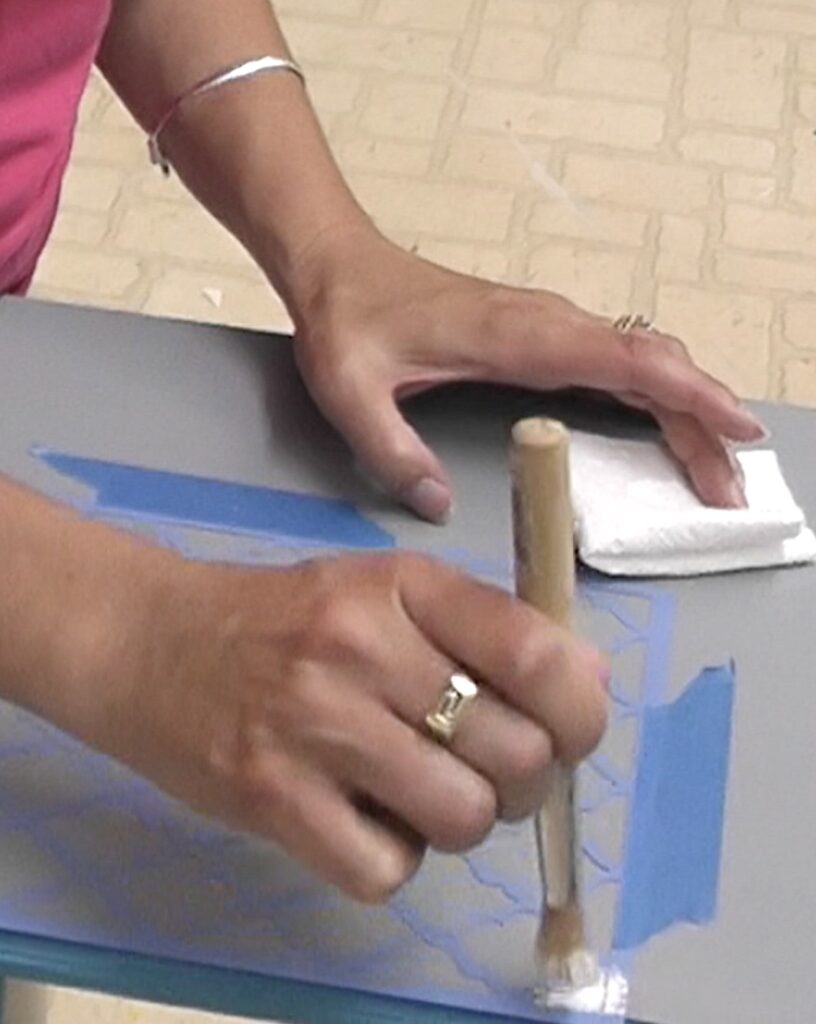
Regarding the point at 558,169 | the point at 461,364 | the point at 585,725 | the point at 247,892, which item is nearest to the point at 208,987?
the point at 247,892

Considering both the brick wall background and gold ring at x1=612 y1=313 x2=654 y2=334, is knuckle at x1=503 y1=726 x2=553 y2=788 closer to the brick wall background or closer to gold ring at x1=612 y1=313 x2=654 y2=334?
gold ring at x1=612 y1=313 x2=654 y2=334

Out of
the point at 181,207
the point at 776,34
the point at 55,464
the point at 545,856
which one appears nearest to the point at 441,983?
the point at 545,856

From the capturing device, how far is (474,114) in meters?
2.03

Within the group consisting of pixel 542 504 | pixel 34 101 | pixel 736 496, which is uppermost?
pixel 34 101

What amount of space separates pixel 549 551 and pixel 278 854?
0.16 metres

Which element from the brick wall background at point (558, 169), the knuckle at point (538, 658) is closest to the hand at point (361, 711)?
the knuckle at point (538, 658)

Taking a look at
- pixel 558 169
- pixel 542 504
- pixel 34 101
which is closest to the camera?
pixel 542 504

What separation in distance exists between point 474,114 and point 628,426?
4.52 feet

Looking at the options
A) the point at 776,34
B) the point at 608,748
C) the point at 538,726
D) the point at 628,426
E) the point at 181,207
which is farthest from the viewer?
the point at 776,34

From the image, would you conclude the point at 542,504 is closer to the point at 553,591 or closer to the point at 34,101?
the point at 553,591

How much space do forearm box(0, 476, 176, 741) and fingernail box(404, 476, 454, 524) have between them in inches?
5.7

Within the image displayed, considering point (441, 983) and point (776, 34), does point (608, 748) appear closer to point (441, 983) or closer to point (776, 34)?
point (441, 983)

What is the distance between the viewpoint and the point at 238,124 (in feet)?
2.56

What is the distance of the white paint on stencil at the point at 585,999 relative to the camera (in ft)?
1.72
